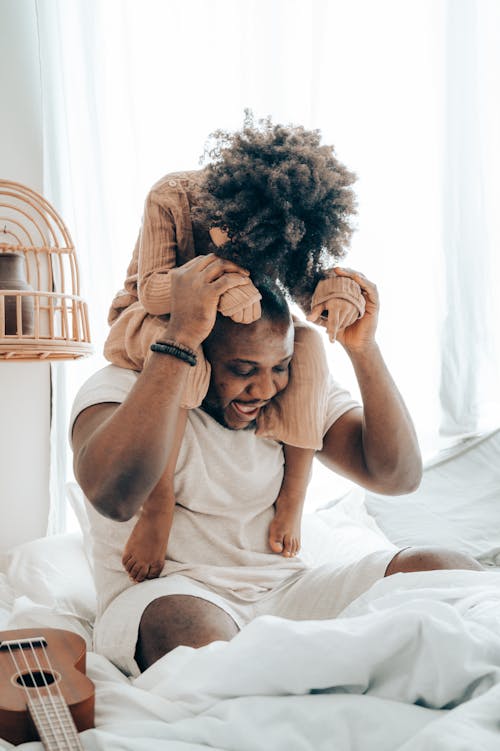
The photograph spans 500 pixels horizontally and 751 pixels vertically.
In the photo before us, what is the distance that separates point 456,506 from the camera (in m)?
2.12

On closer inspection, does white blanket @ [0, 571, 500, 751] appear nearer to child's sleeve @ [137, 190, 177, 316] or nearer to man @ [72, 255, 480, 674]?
man @ [72, 255, 480, 674]

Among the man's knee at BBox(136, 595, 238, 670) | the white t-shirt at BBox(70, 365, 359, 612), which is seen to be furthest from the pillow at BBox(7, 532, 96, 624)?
the man's knee at BBox(136, 595, 238, 670)

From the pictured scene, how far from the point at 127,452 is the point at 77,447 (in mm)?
143

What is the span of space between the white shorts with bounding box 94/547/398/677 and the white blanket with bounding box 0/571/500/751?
12.0 inches

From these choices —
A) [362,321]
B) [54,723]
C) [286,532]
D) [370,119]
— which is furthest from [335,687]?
[370,119]

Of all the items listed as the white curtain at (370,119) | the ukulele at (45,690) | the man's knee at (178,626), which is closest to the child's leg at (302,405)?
the man's knee at (178,626)

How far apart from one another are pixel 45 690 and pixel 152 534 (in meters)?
0.38

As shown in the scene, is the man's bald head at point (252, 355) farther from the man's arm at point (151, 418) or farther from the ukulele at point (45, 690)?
the ukulele at point (45, 690)

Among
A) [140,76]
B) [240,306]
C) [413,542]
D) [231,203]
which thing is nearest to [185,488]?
[240,306]

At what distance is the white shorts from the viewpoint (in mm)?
1207

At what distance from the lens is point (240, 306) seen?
121 centimetres

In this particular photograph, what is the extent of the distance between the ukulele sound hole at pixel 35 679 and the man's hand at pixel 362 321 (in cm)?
67

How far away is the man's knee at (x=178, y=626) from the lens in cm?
114

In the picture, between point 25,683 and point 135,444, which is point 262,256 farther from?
point 25,683
